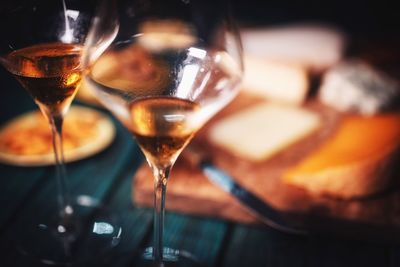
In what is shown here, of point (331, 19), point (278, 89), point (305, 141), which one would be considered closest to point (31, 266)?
point (305, 141)

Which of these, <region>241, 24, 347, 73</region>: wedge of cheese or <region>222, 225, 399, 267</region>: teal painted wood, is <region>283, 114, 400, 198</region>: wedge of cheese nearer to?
<region>222, 225, 399, 267</region>: teal painted wood

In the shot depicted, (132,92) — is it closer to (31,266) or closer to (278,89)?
(31,266)

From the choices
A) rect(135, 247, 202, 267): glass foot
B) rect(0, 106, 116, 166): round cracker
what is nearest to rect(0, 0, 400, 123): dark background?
rect(0, 106, 116, 166): round cracker

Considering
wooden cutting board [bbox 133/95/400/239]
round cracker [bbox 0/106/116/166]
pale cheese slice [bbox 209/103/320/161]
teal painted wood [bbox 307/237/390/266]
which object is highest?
round cracker [bbox 0/106/116/166]

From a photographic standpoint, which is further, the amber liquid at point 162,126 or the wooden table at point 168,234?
the wooden table at point 168,234

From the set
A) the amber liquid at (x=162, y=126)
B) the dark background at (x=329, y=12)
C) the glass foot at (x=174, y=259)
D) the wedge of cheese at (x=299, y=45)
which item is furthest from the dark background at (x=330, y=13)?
the amber liquid at (x=162, y=126)

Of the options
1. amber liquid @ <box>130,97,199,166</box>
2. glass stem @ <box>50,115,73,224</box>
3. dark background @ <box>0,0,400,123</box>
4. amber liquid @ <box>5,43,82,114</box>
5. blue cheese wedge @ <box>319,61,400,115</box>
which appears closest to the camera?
amber liquid @ <box>130,97,199,166</box>

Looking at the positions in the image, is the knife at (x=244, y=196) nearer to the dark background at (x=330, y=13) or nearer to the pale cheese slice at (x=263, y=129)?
the pale cheese slice at (x=263, y=129)
